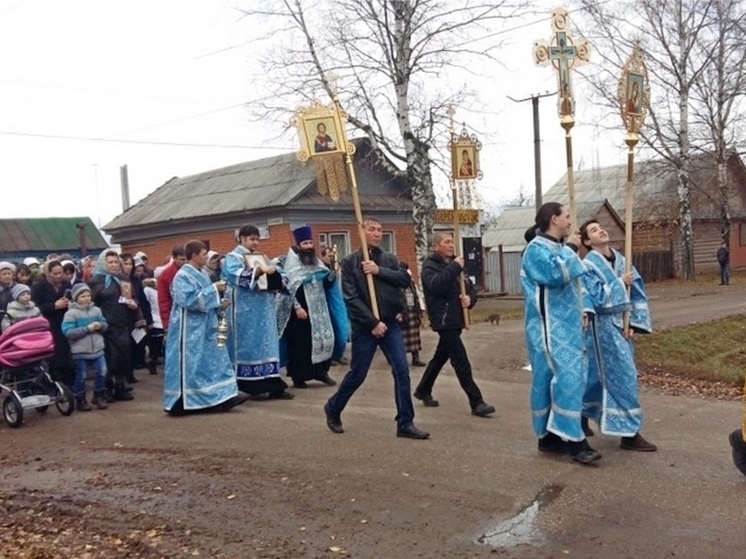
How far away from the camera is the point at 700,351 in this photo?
14.6 meters

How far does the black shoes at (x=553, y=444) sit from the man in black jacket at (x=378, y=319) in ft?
3.38

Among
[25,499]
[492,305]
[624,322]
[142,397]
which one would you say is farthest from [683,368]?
[492,305]

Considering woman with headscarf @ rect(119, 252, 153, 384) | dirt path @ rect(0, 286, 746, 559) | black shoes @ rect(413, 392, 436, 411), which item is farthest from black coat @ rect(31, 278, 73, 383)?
black shoes @ rect(413, 392, 436, 411)

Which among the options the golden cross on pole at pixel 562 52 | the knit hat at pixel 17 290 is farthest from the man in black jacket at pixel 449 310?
the knit hat at pixel 17 290

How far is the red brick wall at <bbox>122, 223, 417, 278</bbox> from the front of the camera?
80.3 ft

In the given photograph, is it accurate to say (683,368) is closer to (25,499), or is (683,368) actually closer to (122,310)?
(122,310)

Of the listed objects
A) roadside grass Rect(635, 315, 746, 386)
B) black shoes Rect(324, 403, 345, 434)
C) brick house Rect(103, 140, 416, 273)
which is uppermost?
brick house Rect(103, 140, 416, 273)

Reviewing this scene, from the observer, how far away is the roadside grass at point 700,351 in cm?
1194

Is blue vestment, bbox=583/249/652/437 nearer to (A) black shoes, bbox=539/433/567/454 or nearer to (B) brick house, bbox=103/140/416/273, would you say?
(A) black shoes, bbox=539/433/567/454

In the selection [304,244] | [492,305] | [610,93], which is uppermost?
[610,93]

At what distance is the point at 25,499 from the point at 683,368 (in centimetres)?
885

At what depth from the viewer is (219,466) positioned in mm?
6723

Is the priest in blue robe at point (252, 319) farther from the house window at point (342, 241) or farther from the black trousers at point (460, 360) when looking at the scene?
the house window at point (342, 241)

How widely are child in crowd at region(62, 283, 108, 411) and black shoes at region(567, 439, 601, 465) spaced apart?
5.35 metres
